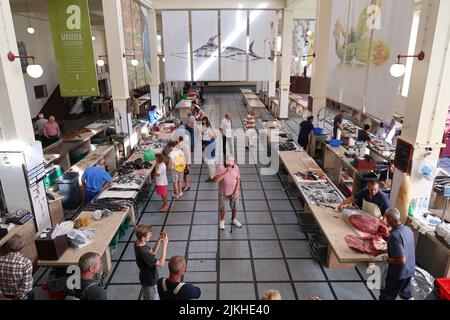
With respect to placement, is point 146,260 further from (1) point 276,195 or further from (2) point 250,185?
(2) point 250,185

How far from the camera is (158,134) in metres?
13.0

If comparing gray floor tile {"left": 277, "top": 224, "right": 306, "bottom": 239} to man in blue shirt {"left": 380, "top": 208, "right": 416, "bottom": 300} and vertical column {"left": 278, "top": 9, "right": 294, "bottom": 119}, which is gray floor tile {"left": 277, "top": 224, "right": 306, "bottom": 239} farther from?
vertical column {"left": 278, "top": 9, "right": 294, "bottom": 119}

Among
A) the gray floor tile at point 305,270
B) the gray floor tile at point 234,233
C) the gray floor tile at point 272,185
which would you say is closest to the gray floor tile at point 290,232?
the gray floor tile at point 234,233

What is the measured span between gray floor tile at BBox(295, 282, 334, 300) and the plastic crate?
1.62 metres

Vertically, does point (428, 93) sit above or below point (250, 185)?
above

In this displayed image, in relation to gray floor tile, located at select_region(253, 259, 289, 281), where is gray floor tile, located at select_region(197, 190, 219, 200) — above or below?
above

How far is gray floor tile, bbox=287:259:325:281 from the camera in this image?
6.04 meters

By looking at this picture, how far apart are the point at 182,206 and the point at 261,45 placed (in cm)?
949

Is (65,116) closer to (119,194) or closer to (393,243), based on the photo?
(119,194)

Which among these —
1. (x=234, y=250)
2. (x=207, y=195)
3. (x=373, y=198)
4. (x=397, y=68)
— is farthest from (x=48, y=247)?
(x=397, y=68)

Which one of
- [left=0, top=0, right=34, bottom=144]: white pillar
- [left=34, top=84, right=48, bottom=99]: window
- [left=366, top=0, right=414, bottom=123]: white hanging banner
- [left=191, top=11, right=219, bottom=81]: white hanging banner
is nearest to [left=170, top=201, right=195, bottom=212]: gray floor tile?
[left=0, top=0, right=34, bottom=144]: white pillar

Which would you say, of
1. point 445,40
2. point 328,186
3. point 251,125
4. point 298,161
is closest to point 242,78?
point 251,125

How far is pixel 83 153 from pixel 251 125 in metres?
7.34

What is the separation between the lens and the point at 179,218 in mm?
8188
